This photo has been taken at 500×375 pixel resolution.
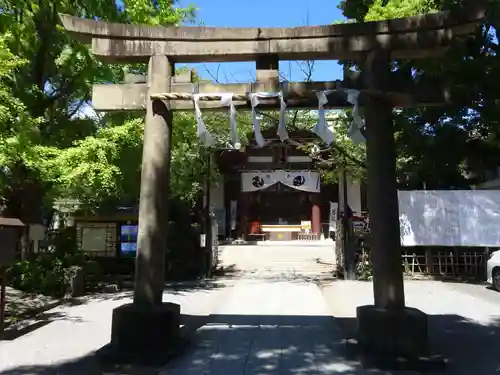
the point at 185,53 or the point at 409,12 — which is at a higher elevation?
the point at 409,12

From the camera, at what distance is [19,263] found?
12.1 m

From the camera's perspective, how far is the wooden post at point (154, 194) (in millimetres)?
6105

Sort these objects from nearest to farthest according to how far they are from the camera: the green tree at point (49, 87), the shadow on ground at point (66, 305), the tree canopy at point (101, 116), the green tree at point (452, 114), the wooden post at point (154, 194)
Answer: the wooden post at point (154, 194) → the shadow on ground at point (66, 305) → the green tree at point (49, 87) → the tree canopy at point (101, 116) → the green tree at point (452, 114)

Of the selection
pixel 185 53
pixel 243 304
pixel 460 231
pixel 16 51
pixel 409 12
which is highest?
pixel 409 12

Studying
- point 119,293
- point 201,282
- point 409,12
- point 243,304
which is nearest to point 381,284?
point 243,304

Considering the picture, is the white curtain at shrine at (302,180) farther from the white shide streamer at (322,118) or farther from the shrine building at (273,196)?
the white shide streamer at (322,118)

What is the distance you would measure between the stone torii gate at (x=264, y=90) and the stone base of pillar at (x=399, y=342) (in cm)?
3

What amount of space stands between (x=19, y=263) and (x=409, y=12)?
1145 cm

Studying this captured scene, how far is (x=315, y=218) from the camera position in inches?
1126

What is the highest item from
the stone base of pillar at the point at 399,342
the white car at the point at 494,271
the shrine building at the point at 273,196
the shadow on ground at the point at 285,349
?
the shrine building at the point at 273,196

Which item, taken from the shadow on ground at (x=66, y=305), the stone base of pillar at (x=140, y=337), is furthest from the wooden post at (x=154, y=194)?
the shadow on ground at (x=66, y=305)

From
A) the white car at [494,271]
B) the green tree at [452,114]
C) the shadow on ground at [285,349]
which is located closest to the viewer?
the shadow on ground at [285,349]

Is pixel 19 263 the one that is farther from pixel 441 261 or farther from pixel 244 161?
pixel 244 161

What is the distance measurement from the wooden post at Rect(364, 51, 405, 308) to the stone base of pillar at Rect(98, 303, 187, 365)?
Answer: 271 cm
